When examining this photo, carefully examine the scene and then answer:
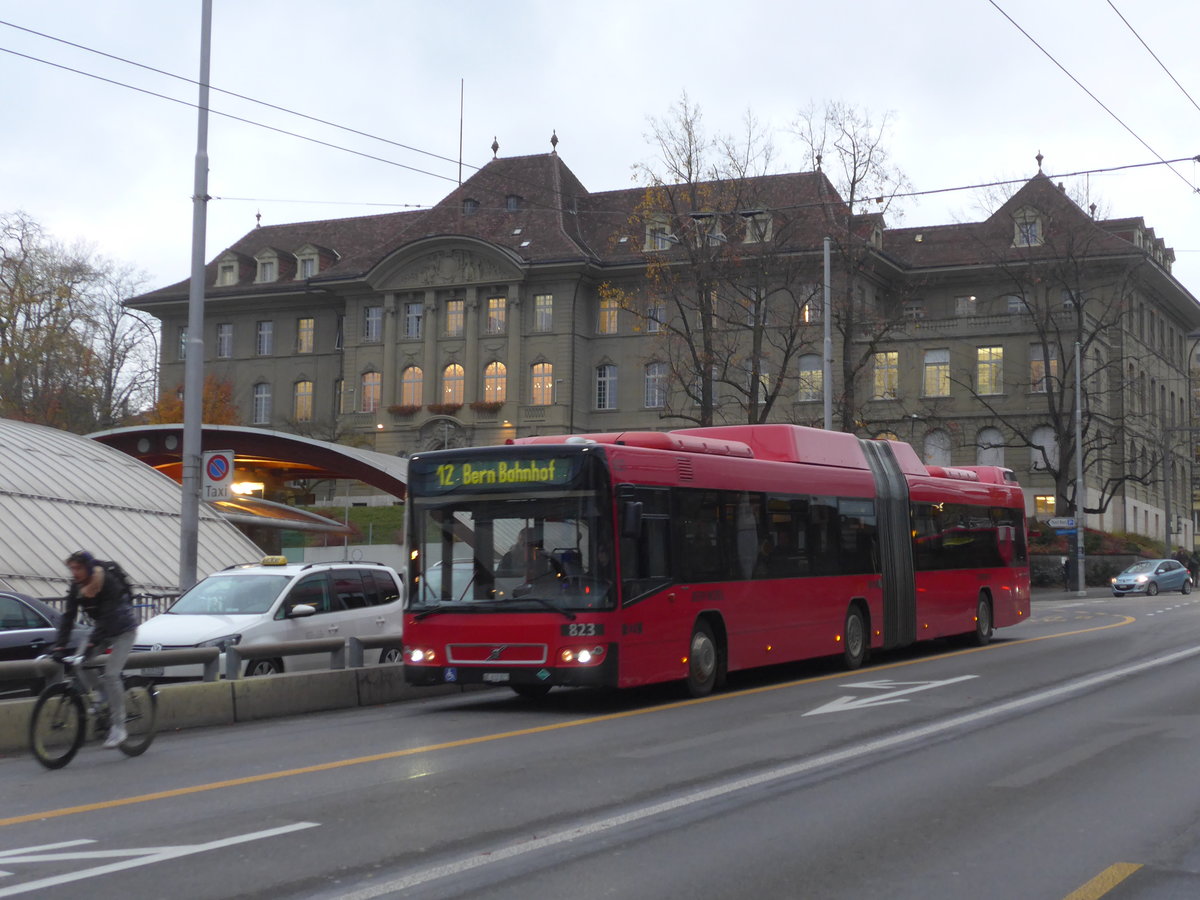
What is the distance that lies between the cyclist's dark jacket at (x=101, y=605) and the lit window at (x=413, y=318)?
221 feet

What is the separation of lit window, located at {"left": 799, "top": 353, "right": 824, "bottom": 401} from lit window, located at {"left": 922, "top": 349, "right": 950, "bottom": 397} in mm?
5595

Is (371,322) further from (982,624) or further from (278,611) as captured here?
(278,611)

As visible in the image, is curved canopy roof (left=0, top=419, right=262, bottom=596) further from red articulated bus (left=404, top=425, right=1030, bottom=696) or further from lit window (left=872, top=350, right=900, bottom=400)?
lit window (left=872, top=350, right=900, bottom=400)

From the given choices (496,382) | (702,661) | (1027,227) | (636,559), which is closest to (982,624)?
(702,661)

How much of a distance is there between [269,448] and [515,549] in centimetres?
2608

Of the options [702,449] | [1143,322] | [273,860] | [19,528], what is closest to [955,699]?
[702,449]

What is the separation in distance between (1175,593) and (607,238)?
34.0m

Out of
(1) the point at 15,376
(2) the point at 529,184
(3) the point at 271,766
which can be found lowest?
(3) the point at 271,766

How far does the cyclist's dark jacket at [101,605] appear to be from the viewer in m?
12.2

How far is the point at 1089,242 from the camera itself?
2514 inches

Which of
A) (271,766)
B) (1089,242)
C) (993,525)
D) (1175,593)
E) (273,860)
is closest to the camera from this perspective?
(273,860)

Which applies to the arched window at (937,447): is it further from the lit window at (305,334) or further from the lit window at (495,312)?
the lit window at (305,334)

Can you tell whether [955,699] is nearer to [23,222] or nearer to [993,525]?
[993,525]

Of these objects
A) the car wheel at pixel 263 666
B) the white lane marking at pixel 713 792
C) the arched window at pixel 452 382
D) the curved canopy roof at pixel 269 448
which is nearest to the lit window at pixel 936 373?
the arched window at pixel 452 382
